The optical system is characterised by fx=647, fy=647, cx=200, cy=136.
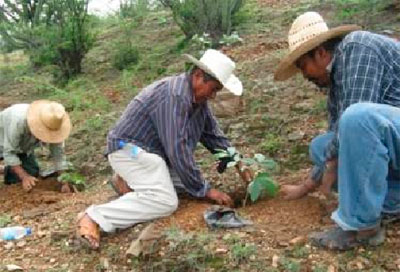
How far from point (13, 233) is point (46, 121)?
3.99ft

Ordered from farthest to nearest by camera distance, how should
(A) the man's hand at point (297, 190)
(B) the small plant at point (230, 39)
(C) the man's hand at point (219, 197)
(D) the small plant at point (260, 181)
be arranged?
1. (B) the small plant at point (230, 39)
2. (C) the man's hand at point (219, 197)
3. (A) the man's hand at point (297, 190)
4. (D) the small plant at point (260, 181)

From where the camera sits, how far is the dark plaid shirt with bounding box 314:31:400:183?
302 cm

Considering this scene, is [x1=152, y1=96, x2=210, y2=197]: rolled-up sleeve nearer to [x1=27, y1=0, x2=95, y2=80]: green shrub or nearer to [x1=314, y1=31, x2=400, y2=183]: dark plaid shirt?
[x1=314, y1=31, x2=400, y2=183]: dark plaid shirt

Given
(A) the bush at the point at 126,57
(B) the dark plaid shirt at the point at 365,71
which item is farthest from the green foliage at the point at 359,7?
(B) the dark plaid shirt at the point at 365,71

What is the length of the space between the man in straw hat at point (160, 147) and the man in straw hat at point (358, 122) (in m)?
0.53

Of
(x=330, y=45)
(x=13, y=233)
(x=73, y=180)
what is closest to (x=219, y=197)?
(x=330, y=45)

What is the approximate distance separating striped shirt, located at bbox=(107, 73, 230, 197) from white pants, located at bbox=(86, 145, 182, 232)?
8cm

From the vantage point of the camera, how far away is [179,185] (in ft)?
13.2

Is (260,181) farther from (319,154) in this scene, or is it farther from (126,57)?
(126,57)

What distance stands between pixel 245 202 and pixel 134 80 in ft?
12.0

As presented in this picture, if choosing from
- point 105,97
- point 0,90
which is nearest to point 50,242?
point 105,97

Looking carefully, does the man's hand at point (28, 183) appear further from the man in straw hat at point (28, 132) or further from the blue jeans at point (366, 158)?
the blue jeans at point (366, 158)

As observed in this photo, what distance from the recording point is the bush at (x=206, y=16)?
25.0ft

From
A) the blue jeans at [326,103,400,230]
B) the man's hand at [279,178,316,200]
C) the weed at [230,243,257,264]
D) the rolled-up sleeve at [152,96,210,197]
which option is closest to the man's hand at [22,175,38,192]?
the rolled-up sleeve at [152,96,210,197]
